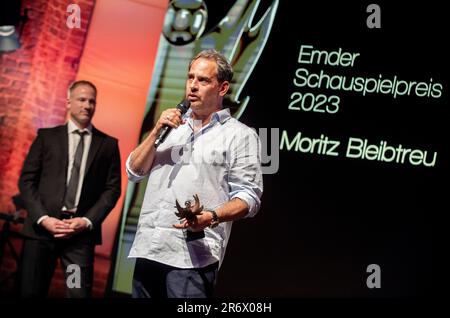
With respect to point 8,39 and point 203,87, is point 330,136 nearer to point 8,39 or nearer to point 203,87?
point 203,87

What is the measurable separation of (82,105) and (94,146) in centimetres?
26

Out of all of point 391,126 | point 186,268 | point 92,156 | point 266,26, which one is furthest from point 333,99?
point 186,268

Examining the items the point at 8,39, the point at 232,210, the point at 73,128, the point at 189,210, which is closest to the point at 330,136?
the point at 73,128

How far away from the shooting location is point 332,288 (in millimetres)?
3701

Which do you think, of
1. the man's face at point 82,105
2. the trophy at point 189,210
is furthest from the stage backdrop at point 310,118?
the trophy at point 189,210

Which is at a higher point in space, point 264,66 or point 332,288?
point 264,66

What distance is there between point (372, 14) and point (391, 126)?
714 millimetres

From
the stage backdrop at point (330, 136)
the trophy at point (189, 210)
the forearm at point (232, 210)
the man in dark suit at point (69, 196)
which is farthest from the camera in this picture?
the stage backdrop at point (330, 136)

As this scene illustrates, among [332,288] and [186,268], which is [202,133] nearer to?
Result: [186,268]

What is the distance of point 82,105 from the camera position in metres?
3.54

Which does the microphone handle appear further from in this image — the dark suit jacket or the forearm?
the dark suit jacket

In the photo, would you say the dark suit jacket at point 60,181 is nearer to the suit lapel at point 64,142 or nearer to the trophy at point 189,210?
the suit lapel at point 64,142

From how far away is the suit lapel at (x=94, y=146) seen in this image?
11.2 feet
